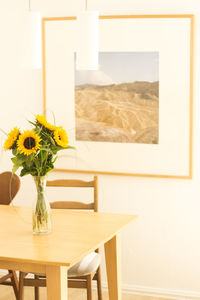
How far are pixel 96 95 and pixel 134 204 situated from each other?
834mm

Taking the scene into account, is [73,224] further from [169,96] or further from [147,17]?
[147,17]

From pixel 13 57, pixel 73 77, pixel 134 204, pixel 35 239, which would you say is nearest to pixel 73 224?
pixel 35 239

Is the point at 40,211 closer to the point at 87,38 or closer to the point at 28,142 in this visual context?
the point at 28,142

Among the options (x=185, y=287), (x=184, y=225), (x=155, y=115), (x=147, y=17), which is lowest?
(x=185, y=287)

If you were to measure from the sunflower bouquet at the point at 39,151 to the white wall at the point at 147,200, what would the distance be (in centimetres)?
138

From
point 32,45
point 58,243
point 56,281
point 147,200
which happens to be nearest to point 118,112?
point 147,200

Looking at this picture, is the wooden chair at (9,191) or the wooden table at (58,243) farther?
the wooden chair at (9,191)

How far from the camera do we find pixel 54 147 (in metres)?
2.97

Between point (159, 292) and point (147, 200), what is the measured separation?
67 centimetres

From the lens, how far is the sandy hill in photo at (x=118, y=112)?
4.16 m

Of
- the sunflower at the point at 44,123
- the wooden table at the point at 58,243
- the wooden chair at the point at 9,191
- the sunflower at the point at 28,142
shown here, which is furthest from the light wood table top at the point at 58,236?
the sunflower at the point at 44,123

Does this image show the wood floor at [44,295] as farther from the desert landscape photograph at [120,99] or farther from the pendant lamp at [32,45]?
the pendant lamp at [32,45]

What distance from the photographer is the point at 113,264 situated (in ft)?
10.9

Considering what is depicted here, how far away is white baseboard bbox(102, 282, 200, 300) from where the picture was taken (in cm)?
421
